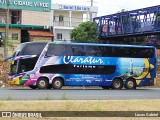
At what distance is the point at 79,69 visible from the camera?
30.3m

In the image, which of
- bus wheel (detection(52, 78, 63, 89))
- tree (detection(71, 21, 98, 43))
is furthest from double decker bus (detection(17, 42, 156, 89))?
tree (detection(71, 21, 98, 43))

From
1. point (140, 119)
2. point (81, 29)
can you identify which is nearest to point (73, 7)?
point (81, 29)

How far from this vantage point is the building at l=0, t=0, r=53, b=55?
58250mm

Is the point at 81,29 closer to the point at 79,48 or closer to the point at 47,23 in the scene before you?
the point at 47,23

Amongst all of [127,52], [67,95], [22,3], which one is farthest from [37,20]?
[67,95]

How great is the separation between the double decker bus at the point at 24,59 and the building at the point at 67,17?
34695 mm

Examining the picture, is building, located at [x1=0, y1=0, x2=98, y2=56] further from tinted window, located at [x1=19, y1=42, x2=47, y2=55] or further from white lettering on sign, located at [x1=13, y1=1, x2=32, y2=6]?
tinted window, located at [x1=19, y1=42, x2=47, y2=55]

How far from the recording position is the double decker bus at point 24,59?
28.6m

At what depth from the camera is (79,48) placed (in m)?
30.3

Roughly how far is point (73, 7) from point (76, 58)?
38778 mm

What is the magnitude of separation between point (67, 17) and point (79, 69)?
128ft

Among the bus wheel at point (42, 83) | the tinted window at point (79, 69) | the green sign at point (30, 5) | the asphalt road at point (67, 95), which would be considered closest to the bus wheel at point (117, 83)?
the tinted window at point (79, 69)

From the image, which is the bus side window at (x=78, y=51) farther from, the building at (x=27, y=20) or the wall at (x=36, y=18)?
the wall at (x=36, y=18)

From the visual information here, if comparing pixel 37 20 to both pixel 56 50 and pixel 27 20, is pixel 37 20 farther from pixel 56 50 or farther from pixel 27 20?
pixel 56 50
